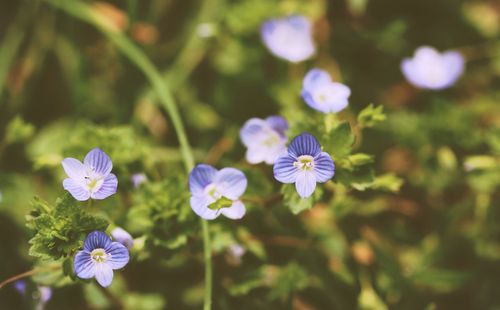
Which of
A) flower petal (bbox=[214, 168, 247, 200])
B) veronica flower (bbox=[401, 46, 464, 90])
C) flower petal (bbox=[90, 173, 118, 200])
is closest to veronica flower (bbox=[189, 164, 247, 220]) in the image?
flower petal (bbox=[214, 168, 247, 200])

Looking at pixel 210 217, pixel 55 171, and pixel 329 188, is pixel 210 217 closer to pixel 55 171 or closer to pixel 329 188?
pixel 329 188

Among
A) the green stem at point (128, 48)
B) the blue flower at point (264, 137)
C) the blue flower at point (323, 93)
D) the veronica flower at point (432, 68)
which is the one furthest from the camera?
the veronica flower at point (432, 68)

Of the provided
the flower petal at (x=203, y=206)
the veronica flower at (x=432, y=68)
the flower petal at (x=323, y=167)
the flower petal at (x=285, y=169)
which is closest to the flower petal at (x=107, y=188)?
the flower petal at (x=203, y=206)

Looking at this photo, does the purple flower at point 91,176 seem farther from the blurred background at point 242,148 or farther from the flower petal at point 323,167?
the flower petal at point 323,167

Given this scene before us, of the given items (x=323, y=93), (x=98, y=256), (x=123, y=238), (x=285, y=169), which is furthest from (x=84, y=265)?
(x=323, y=93)

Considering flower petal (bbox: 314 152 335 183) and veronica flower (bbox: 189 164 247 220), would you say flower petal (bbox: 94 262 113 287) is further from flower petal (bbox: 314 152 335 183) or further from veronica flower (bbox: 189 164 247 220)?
flower petal (bbox: 314 152 335 183)

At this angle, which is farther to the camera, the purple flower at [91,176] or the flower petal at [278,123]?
the flower petal at [278,123]

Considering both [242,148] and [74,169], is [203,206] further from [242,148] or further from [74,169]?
[242,148]
